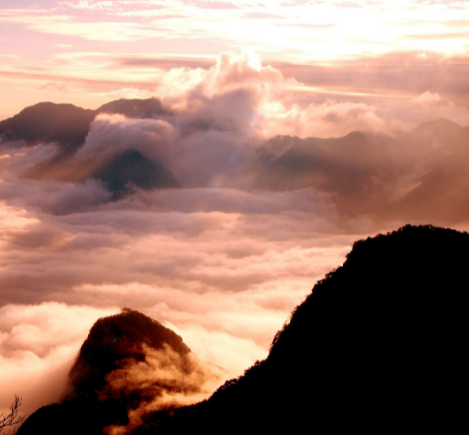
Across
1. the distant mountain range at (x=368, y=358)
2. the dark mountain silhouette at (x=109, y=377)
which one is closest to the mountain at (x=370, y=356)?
the distant mountain range at (x=368, y=358)

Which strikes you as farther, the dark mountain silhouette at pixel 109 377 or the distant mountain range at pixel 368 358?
the dark mountain silhouette at pixel 109 377

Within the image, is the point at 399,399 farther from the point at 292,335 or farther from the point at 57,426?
the point at 57,426

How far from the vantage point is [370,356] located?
2594 centimetres

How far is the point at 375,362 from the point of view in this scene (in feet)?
83.4

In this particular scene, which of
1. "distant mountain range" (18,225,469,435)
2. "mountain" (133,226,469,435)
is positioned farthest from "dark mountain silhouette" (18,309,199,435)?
"mountain" (133,226,469,435)

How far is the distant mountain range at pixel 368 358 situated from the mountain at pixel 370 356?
60mm

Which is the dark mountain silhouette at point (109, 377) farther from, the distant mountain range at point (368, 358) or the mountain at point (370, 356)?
the mountain at point (370, 356)

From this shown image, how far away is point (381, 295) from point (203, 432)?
1561 cm

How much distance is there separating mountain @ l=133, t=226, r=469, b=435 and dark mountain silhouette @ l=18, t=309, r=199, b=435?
23.6 ft

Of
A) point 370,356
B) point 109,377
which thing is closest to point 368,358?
point 370,356

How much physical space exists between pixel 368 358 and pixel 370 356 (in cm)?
19

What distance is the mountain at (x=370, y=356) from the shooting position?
23.1 meters

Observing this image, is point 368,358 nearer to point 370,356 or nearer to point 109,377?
point 370,356

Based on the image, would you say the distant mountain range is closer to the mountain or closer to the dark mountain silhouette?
the mountain
